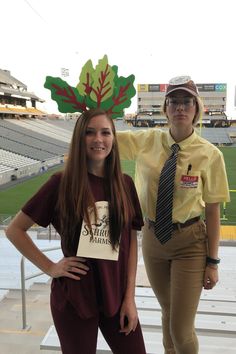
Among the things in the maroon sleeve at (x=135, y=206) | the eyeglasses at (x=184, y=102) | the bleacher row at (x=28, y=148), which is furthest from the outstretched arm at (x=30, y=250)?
the bleacher row at (x=28, y=148)

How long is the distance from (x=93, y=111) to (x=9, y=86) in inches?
1564

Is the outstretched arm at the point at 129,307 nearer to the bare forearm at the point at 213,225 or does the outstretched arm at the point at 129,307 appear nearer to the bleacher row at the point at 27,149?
the bare forearm at the point at 213,225

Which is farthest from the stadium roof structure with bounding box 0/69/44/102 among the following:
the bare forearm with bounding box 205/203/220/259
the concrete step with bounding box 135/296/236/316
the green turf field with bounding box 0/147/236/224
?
the bare forearm with bounding box 205/203/220/259

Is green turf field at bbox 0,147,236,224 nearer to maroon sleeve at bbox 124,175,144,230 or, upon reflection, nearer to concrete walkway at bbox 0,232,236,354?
concrete walkway at bbox 0,232,236,354

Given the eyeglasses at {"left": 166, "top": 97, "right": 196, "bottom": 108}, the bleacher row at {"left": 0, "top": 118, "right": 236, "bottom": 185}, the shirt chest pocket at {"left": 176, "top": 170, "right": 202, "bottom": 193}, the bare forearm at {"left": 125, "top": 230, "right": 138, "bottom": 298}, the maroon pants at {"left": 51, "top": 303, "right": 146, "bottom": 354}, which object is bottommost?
the bleacher row at {"left": 0, "top": 118, "right": 236, "bottom": 185}

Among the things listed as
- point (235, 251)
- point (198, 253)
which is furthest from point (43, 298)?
point (235, 251)

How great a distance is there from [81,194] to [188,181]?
25.5 inches

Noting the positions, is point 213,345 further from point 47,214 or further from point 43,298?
point 43,298

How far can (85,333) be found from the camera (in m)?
1.53

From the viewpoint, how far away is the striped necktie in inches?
74.2

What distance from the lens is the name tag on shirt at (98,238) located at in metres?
1.50

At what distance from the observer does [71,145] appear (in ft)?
5.03

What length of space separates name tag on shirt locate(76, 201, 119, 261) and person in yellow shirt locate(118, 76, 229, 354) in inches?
18.8

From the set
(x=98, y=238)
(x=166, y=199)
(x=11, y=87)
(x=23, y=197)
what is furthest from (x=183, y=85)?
(x=11, y=87)
